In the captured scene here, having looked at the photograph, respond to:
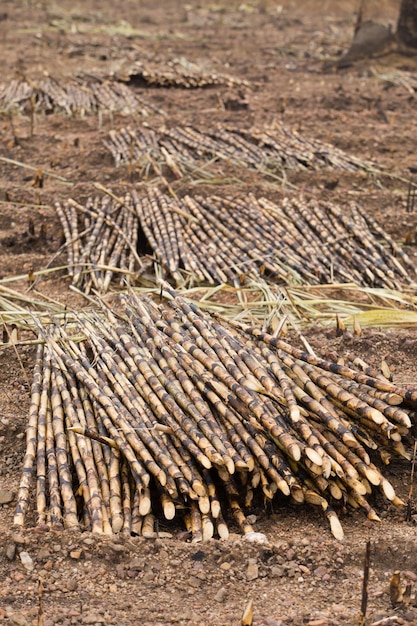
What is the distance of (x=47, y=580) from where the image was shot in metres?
2.85

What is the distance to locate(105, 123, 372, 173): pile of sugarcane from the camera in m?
6.98

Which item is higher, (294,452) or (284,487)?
(294,452)

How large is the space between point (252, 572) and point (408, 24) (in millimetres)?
10190

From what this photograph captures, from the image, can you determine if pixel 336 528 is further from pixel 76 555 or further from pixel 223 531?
pixel 76 555

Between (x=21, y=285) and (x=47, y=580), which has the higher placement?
(x=21, y=285)

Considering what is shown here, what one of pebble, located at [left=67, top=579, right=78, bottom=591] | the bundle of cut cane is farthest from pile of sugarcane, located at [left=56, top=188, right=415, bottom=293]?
pebble, located at [left=67, top=579, right=78, bottom=591]

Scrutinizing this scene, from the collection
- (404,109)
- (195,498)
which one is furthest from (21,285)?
(404,109)

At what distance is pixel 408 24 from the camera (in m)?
11.4

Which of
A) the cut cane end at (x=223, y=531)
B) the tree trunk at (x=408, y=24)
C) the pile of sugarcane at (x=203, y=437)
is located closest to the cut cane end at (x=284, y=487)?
the pile of sugarcane at (x=203, y=437)

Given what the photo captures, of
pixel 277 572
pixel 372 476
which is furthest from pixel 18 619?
pixel 372 476

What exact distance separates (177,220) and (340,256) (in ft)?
3.84

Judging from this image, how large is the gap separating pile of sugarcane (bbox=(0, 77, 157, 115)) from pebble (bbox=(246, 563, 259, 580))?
6465 millimetres

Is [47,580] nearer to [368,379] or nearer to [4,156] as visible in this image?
[368,379]

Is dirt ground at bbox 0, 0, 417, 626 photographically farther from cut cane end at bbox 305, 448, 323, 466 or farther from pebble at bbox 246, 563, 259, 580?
cut cane end at bbox 305, 448, 323, 466
